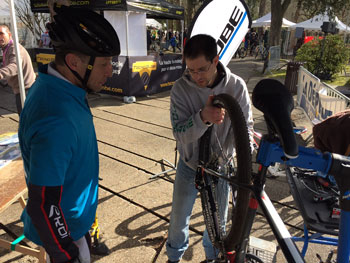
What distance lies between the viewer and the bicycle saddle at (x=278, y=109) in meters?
→ 0.86

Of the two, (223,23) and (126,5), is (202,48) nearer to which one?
(223,23)

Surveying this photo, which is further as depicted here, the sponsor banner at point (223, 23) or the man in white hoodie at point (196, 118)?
the sponsor banner at point (223, 23)

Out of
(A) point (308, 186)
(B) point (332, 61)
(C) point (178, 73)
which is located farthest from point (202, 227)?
(B) point (332, 61)

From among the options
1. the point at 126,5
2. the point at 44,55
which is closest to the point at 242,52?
the point at 126,5

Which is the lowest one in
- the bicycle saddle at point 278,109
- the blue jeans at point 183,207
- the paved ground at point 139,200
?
the paved ground at point 139,200

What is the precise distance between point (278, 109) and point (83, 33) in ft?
3.16

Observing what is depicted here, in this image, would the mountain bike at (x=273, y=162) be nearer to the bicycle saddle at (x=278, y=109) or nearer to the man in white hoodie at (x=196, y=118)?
the bicycle saddle at (x=278, y=109)

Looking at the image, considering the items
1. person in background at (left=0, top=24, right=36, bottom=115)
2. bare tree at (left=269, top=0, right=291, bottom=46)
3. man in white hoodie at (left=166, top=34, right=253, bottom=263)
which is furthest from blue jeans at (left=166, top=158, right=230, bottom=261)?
bare tree at (left=269, top=0, right=291, bottom=46)

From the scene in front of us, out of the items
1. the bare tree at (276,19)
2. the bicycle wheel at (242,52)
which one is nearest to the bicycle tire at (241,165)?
the bare tree at (276,19)

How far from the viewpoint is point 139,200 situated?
3699 millimetres

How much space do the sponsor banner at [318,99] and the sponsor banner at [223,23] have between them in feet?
7.91

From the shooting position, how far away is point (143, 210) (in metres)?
3.50

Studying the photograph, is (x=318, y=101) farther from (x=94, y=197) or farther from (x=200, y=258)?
(x=94, y=197)

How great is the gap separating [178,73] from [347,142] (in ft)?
30.9
